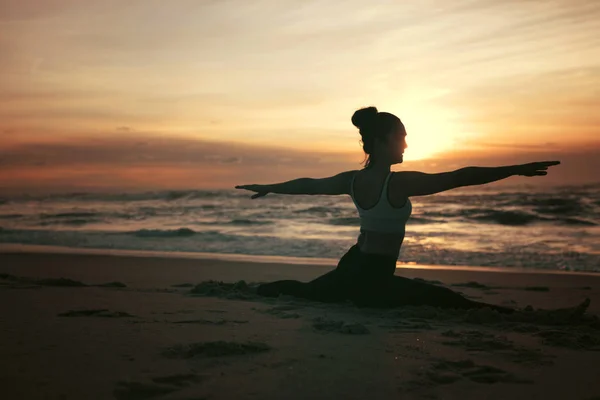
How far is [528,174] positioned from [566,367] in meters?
1.48

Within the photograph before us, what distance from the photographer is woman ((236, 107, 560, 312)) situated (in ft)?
16.0

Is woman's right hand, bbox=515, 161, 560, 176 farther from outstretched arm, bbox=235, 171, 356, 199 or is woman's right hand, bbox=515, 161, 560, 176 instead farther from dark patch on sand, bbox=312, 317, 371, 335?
dark patch on sand, bbox=312, 317, 371, 335

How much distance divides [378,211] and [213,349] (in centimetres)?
203

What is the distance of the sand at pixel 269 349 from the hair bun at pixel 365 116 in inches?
61.4

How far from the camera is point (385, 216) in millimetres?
4918

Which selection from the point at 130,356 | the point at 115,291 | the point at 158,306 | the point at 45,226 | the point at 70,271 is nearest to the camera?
the point at 130,356

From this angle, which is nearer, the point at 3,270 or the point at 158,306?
the point at 158,306

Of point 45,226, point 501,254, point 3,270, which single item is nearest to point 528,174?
point 3,270

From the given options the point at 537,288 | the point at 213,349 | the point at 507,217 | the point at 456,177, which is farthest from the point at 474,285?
the point at 507,217

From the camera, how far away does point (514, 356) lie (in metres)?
3.54

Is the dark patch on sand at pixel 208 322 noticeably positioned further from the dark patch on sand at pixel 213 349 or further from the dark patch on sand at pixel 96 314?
the dark patch on sand at pixel 213 349

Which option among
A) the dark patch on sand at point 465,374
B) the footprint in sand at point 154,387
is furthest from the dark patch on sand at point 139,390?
the dark patch on sand at point 465,374

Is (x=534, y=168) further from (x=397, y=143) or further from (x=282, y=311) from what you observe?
(x=282, y=311)

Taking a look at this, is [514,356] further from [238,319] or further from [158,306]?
[158,306]
